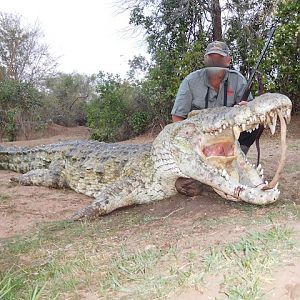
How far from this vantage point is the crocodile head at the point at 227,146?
3145 mm

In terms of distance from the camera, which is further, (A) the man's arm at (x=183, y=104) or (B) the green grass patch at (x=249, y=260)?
(A) the man's arm at (x=183, y=104)

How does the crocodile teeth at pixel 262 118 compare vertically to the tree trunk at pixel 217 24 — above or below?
below

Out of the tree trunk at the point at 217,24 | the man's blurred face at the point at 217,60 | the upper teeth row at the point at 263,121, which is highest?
the tree trunk at the point at 217,24

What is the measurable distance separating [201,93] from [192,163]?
4.22ft

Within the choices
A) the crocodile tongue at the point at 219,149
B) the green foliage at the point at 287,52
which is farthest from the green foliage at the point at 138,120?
the crocodile tongue at the point at 219,149

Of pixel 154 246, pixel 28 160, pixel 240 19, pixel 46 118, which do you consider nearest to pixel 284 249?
pixel 154 246

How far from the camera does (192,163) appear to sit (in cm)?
364

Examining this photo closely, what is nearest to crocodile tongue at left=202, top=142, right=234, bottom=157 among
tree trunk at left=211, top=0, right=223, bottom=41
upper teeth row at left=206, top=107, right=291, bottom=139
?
upper teeth row at left=206, top=107, right=291, bottom=139

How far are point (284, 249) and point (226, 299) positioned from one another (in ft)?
1.75

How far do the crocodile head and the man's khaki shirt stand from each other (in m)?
0.67

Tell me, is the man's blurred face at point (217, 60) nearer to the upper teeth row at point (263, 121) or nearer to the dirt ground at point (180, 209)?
the upper teeth row at point (263, 121)

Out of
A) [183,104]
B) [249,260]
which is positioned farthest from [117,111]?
[249,260]

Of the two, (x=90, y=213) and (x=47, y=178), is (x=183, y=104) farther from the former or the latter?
(x=47, y=178)

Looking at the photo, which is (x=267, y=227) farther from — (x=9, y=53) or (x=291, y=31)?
(x=9, y=53)
